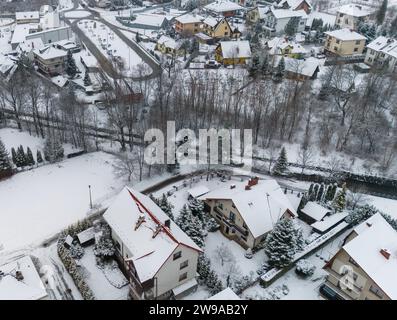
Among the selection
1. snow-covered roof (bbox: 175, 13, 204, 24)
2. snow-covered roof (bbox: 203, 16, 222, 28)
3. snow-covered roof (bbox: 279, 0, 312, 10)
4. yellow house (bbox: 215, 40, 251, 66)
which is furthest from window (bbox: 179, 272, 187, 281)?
snow-covered roof (bbox: 279, 0, 312, 10)

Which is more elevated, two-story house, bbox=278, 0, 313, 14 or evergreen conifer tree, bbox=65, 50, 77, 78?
two-story house, bbox=278, 0, 313, 14

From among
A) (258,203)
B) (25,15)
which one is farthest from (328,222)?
(25,15)

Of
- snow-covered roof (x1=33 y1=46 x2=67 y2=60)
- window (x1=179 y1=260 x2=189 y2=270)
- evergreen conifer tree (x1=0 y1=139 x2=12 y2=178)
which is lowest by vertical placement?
window (x1=179 y1=260 x2=189 y2=270)

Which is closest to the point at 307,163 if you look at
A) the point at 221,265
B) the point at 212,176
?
the point at 212,176

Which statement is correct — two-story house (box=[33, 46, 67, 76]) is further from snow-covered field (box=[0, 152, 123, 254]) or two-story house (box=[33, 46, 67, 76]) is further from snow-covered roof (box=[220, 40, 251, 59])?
snow-covered roof (box=[220, 40, 251, 59])

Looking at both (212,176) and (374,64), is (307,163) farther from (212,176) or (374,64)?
(374,64)

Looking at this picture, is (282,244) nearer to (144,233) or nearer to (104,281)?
(144,233)
